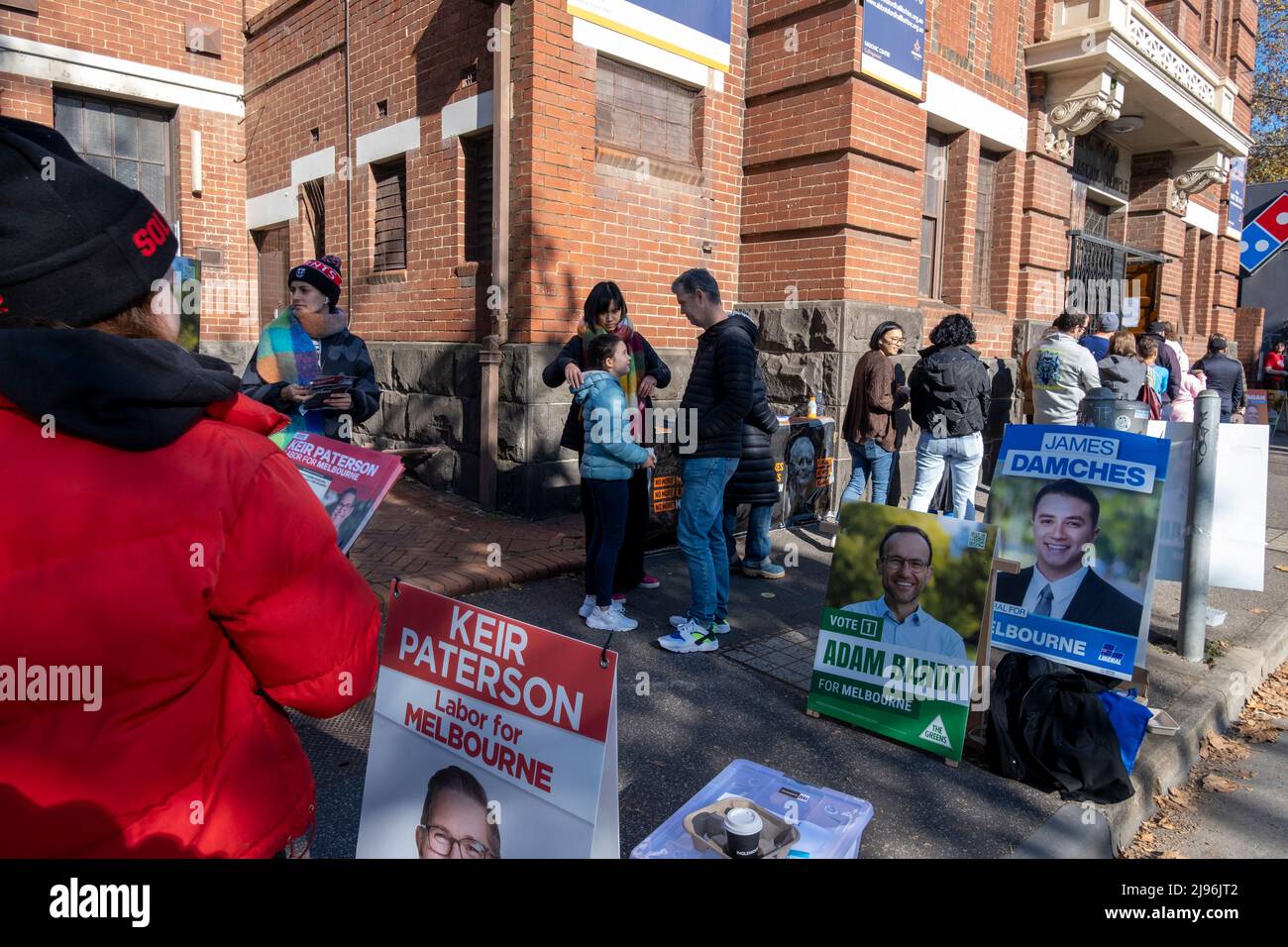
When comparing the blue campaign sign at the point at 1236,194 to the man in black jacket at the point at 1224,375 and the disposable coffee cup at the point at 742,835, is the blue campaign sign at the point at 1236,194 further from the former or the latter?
the disposable coffee cup at the point at 742,835

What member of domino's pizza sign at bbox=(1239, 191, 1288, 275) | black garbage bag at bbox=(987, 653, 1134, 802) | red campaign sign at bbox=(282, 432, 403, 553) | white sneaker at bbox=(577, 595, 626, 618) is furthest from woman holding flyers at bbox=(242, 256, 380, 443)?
domino's pizza sign at bbox=(1239, 191, 1288, 275)

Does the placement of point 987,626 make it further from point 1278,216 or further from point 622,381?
point 1278,216

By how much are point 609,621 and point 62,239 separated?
4.11m

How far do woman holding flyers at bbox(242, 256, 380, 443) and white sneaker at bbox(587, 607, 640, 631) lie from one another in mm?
1787

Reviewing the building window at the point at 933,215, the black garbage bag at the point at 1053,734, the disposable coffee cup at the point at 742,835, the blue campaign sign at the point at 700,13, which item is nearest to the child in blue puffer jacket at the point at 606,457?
the black garbage bag at the point at 1053,734

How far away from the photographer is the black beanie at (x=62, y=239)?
48.8 inches

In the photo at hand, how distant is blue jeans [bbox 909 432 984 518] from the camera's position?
6.78 meters

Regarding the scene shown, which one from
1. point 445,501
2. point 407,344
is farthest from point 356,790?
point 407,344

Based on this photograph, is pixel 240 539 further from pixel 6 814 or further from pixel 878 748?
pixel 878 748

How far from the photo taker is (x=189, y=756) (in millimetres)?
1368

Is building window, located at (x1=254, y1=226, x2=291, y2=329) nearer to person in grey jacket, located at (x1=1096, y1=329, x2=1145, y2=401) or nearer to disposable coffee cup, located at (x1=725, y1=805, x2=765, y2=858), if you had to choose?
person in grey jacket, located at (x1=1096, y1=329, x2=1145, y2=401)
